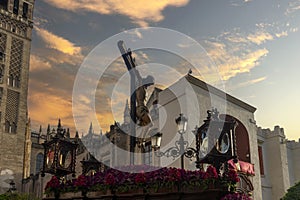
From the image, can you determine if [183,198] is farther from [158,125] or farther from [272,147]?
[272,147]

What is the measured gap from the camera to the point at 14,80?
52.9 metres

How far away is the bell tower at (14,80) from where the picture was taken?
50031mm

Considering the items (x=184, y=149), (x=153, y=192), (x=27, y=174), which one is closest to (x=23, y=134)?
(x=27, y=174)

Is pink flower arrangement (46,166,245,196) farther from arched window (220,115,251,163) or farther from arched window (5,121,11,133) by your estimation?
arched window (5,121,11,133)

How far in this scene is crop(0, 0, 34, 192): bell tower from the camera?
1970 inches

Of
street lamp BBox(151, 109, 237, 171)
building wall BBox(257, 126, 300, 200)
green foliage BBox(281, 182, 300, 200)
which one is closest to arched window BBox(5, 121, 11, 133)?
→ building wall BBox(257, 126, 300, 200)

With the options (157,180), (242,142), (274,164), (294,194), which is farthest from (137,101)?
(274,164)

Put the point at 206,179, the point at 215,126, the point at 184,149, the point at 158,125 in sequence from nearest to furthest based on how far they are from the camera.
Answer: the point at 206,179
the point at 215,126
the point at 184,149
the point at 158,125

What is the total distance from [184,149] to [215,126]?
10.4 feet

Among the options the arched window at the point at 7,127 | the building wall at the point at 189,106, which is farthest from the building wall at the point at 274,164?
the arched window at the point at 7,127


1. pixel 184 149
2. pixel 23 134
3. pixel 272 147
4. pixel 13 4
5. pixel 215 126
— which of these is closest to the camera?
pixel 215 126

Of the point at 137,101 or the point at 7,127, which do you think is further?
the point at 7,127

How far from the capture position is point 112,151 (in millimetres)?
29172

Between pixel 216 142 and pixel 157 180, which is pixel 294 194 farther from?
pixel 157 180
